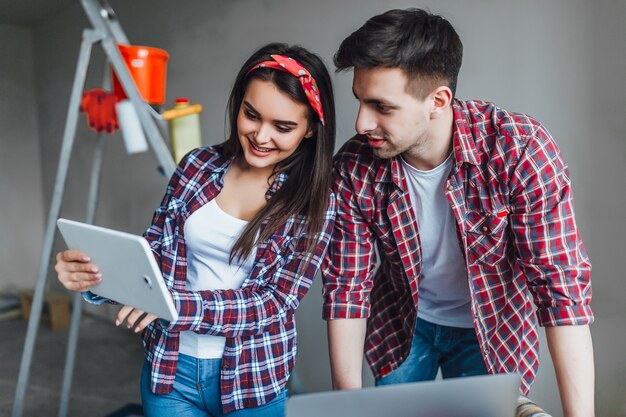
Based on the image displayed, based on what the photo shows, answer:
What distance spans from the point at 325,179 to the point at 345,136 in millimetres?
907

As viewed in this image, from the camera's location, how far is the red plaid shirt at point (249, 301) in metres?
1.22

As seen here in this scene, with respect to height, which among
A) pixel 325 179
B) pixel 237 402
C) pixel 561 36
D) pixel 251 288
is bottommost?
pixel 237 402

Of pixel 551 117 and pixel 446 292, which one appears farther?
pixel 551 117

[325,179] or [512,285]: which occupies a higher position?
[325,179]

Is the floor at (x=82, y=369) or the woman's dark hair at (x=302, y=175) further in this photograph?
the floor at (x=82, y=369)

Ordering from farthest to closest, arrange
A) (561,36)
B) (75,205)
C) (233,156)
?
(75,205) < (561,36) < (233,156)

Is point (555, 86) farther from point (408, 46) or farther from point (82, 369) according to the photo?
point (82, 369)

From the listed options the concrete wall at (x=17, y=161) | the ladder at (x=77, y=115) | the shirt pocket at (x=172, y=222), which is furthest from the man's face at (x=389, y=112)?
the concrete wall at (x=17, y=161)

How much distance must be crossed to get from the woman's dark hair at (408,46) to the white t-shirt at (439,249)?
0.20 m

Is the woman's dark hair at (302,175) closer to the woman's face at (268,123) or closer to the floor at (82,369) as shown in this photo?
the woman's face at (268,123)

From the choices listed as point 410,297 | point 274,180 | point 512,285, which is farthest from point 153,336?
point 512,285

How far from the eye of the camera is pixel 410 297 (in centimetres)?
142

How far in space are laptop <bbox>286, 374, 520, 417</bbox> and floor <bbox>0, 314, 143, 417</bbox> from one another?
2.03m

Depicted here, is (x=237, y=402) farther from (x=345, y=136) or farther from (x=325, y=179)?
(x=345, y=136)
